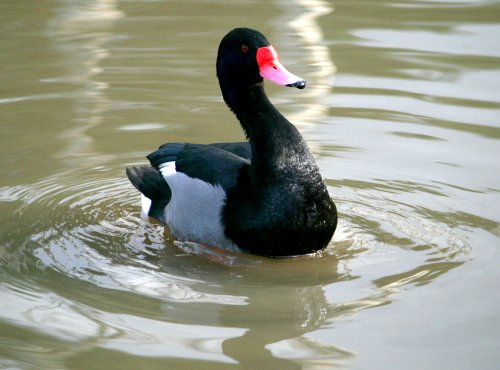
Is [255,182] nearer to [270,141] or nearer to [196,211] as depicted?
[270,141]

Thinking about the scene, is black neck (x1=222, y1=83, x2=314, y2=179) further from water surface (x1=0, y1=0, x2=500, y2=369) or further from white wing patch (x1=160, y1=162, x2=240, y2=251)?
water surface (x1=0, y1=0, x2=500, y2=369)

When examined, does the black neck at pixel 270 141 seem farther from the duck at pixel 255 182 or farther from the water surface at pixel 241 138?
the water surface at pixel 241 138

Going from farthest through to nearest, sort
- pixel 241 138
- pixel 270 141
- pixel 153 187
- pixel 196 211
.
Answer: pixel 241 138, pixel 153 187, pixel 196 211, pixel 270 141

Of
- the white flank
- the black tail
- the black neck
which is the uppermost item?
the black neck

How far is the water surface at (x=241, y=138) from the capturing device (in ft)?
16.4

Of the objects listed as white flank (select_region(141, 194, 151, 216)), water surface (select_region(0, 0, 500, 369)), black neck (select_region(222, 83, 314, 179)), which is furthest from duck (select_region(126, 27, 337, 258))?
white flank (select_region(141, 194, 151, 216))

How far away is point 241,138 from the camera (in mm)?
8172

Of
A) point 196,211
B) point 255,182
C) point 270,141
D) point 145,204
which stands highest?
point 270,141

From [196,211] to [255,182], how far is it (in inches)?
18.0

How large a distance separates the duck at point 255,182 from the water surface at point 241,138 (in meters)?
0.13

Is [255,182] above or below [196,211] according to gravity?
above

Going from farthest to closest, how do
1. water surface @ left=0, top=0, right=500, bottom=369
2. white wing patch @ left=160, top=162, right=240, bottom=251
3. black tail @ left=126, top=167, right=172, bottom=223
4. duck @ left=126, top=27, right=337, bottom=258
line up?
black tail @ left=126, top=167, right=172, bottom=223 → white wing patch @ left=160, top=162, right=240, bottom=251 → duck @ left=126, top=27, right=337, bottom=258 → water surface @ left=0, top=0, right=500, bottom=369

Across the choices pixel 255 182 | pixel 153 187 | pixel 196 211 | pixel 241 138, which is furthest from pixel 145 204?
pixel 241 138

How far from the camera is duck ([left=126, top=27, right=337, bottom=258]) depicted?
5961 millimetres
